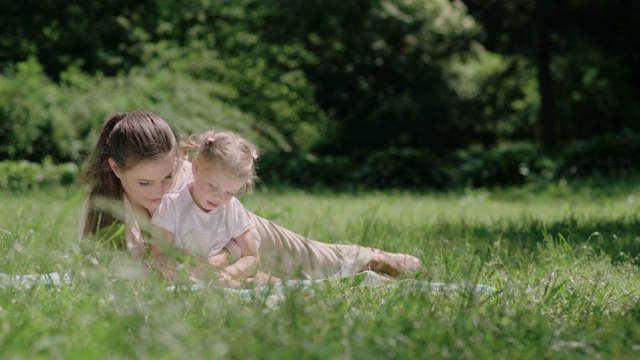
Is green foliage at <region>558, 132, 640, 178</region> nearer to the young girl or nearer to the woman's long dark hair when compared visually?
the young girl

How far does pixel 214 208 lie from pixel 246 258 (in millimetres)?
297

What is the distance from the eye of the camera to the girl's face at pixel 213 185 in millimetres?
3760

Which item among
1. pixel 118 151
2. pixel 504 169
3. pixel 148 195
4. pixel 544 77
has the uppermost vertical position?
pixel 118 151

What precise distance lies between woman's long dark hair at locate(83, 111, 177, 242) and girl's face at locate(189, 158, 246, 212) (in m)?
0.21

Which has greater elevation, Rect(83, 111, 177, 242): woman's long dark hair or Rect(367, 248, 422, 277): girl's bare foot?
Rect(83, 111, 177, 242): woman's long dark hair

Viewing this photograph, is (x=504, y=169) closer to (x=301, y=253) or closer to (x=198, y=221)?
(x=301, y=253)

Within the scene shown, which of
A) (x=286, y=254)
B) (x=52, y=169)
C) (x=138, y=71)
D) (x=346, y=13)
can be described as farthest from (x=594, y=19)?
(x=286, y=254)

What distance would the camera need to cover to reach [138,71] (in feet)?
44.3

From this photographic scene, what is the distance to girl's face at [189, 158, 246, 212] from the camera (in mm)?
3760

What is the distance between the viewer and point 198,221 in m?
3.86

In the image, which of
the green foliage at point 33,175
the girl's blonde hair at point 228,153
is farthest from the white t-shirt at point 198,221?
the green foliage at point 33,175

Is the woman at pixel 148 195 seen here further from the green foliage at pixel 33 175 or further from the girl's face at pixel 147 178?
the green foliage at pixel 33 175

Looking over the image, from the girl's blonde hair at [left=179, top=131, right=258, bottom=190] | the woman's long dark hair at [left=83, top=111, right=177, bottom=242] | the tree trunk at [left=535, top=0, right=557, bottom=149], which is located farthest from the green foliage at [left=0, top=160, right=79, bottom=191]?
the tree trunk at [left=535, top=0, right=557, bottom=149]

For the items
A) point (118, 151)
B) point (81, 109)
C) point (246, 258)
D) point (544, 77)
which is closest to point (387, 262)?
point (246, 258)
